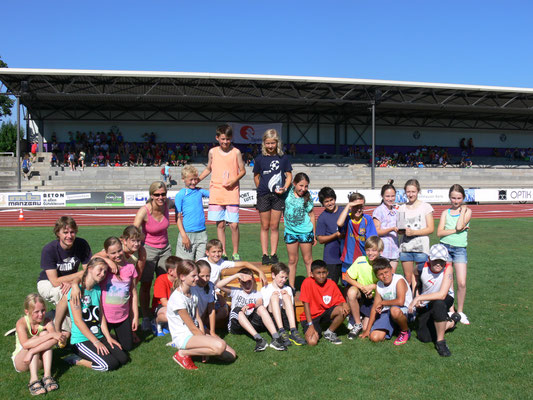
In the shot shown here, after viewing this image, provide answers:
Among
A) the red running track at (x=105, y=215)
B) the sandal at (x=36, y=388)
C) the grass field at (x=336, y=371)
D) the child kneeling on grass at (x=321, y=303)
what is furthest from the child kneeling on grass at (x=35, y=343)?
the red running track at (x=105, y=215)

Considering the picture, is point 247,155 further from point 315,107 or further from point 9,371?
point 9,371

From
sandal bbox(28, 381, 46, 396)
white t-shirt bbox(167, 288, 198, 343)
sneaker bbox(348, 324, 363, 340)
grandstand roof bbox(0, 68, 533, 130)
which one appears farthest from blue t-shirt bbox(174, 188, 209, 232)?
grandstand roof bbox(0, 68, 533, 130)

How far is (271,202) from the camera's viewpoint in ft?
20.5

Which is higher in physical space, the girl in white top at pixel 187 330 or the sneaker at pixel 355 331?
the girl in white top at pixel 187 330

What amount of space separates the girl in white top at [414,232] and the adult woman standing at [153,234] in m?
3.02

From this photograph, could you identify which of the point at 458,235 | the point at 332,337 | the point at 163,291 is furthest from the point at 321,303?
the point at 458,235

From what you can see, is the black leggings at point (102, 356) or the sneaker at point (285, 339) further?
the sneaker at point (285, 339)

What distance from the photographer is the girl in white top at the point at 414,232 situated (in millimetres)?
5727

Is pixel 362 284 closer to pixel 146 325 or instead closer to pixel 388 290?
pixel 388 290

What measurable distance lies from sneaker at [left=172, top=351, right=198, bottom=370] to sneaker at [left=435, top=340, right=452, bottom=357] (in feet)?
8.08

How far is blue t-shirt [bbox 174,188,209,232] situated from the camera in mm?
6152

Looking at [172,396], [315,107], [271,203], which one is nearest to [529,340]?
[271,203]

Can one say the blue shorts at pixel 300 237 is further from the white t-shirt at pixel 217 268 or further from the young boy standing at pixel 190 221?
the young boy standing at pixel 190 221

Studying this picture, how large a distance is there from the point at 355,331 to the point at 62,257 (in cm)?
332
